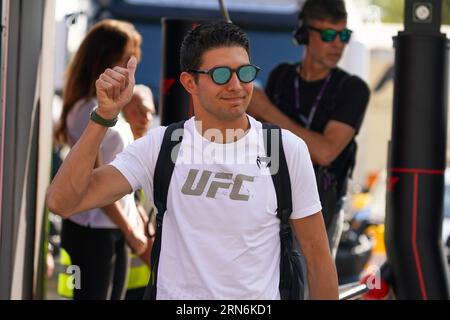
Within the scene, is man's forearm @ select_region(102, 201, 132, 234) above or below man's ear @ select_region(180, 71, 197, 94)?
below

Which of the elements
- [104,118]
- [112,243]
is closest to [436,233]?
[112,243]

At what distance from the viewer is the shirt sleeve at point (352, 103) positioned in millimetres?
4965

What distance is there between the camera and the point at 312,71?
517cm

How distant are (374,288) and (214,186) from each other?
5.22ft

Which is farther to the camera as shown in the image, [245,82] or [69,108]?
[69,108]

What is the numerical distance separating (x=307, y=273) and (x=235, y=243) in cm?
29

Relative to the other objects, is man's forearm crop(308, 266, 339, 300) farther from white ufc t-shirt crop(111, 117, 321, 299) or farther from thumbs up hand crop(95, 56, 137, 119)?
thumbs up hand crop(95, 56, 137, 119)

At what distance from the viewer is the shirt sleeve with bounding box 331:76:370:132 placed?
496 centimetres

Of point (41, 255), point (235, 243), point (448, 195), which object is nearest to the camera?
point (235, 243)

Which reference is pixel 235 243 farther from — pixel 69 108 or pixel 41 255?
pixel 69 108

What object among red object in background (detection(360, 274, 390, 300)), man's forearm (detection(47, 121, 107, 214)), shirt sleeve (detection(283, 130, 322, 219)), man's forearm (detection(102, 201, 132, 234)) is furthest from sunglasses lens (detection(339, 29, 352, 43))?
man's forearm (detection(47, 121, 107, 214))

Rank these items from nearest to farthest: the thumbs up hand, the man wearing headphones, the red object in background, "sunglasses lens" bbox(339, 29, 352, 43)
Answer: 1. the thumbs up hand
2. the red object in background
3. the man wearing headphones
4. "sunglasses lens" bbox(339, 29, 352, 43)

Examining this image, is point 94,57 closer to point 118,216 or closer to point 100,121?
point 118,216

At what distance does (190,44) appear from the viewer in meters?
3.37
